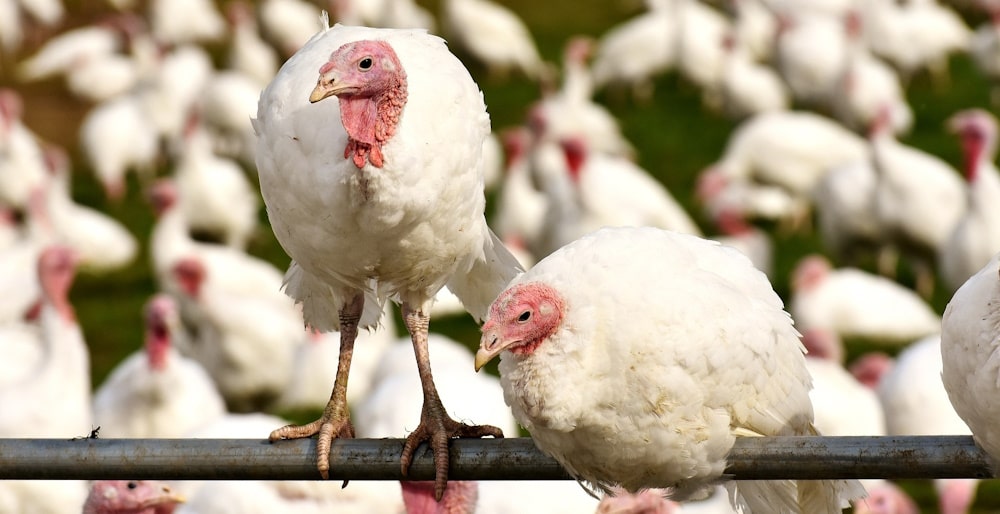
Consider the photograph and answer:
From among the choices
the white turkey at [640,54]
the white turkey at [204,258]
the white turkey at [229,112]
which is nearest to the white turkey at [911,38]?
the white turkey at [640,54]

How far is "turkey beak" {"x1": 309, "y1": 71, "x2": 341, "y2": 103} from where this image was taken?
12.5ft


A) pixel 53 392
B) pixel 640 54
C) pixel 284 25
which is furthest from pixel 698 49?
pixel 53 392

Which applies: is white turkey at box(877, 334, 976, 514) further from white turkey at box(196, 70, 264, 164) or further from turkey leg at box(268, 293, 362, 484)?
white turkey at box(196, 70, 264, 164)

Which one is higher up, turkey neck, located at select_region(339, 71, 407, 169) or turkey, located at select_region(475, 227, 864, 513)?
turkey neck, located at select_region(339, 71, 407, 169)

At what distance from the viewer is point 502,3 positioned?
→ 23.2 meters

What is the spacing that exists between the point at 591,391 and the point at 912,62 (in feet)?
53.7

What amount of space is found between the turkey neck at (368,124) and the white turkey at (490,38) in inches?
614

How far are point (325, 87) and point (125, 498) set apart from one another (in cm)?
270

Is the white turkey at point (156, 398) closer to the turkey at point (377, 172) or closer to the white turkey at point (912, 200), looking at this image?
the turkey at point (377, 172)

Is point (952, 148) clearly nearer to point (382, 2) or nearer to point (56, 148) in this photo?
point (382, 2)

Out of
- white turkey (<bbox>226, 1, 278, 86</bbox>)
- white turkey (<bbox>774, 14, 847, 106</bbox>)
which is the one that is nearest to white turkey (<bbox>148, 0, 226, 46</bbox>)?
white turkey (<bbox>226, 1, 278, 86</bbox>)

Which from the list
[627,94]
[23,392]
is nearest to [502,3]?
[627,94]

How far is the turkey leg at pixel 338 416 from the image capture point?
377 cm

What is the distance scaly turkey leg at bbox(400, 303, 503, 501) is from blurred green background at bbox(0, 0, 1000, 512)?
7170 mm
